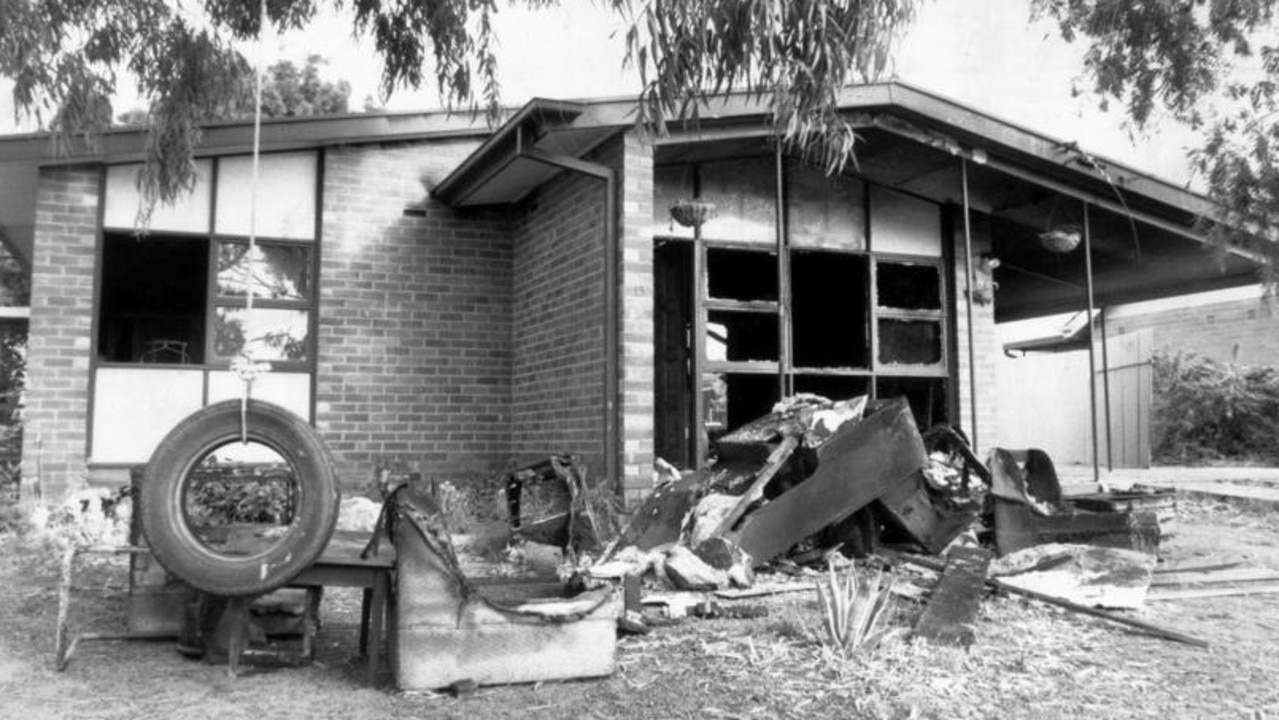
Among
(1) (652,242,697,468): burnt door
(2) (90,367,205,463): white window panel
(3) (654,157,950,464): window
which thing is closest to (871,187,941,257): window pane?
(3) (654,157,950,464): window

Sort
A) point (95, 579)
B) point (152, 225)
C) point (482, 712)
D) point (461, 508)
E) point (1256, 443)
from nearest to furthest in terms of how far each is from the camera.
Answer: point (482, 712)
point (95, 579)
point (461, 508)
point (152, 225)
point (1256, 443)

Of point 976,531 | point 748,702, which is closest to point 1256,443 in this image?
Result: point 976,531

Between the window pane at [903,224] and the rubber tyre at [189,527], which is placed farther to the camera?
the window pane at [903,224]

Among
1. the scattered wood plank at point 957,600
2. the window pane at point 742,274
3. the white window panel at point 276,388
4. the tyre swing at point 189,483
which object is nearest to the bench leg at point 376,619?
the tyre swing at point 189,483

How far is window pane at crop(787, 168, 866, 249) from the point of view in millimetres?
10680

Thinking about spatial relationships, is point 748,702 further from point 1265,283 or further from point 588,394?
point 1265,283

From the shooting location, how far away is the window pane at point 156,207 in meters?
9.84

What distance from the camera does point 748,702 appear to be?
4.26m

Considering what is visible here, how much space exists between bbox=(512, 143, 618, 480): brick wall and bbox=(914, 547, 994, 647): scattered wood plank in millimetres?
3642

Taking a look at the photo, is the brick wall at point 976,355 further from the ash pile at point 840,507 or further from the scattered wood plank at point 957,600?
the scattered wood plank at point 957,600

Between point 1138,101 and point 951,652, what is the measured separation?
853 cm

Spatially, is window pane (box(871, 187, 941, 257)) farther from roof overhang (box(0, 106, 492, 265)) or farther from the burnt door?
roof overhang (box(0, 106, 492, 265))

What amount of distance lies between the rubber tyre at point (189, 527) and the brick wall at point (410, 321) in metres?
5.84

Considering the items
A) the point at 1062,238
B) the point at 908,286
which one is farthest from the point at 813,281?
the point at 1062,238
